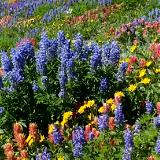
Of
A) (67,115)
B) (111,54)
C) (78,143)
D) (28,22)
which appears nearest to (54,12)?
(28,22)

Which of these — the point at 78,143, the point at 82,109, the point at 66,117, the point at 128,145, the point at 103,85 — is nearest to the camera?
the point at 128,145

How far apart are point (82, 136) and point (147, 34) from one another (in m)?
5.95

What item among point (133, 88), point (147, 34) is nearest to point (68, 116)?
point (133, 88)

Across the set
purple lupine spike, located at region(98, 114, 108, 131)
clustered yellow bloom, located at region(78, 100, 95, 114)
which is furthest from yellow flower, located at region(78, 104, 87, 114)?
purple lupine spike, located at region(98, 114, 108, 131)

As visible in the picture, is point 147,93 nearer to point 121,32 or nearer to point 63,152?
point 63,152

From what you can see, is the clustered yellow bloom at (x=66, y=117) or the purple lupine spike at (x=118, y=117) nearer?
the purple lupine spike at (x=118, y=117)

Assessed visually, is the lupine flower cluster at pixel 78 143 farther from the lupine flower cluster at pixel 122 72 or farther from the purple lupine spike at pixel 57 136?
the lupine flower cluster at pixel 122 72

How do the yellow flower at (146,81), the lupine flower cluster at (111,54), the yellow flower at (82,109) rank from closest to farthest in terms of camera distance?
the yellow flower at (82,109) < the yellow flower at (146,81) < the lupine flower cluster at (111,54)

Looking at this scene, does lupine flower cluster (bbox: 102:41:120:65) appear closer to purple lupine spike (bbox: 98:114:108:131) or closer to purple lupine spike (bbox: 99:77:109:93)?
purple lupine spike (bbox: 99:77:109:93)

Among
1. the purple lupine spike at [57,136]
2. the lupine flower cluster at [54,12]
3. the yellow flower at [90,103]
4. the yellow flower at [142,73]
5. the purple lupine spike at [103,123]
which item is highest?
the purple lupine spike at [103,123]

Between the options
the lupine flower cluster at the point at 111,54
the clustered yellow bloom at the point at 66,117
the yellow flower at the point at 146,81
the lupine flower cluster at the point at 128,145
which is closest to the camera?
the lupine flower cluster at the point at 128,145

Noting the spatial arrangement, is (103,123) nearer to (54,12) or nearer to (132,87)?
(132,87)

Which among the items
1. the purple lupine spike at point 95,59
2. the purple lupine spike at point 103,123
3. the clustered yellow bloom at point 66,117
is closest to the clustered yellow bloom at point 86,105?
the clustered yellow bloom at point 66,117

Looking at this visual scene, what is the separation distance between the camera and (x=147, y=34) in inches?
456
